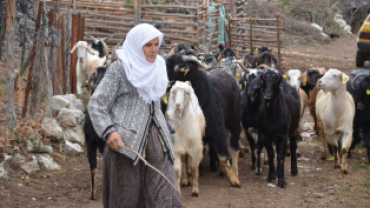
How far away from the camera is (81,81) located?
11.4m

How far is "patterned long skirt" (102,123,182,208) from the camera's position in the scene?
352 centimetres

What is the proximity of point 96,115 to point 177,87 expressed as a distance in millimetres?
2882

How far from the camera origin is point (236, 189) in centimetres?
714

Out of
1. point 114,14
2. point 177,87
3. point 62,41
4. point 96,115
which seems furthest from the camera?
point 114,14

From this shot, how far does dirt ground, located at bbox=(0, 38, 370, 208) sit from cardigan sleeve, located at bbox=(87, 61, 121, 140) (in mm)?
2773

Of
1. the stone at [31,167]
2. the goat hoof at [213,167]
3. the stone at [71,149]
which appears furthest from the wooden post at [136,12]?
the stone at [31,167]

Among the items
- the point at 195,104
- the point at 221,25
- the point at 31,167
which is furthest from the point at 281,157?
the point at 221,25

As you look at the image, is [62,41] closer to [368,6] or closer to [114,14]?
[114,14]

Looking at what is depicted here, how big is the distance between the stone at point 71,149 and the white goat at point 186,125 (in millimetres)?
2101

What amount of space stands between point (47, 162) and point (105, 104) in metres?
3.91

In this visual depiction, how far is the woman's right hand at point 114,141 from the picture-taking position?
3342 millimetres

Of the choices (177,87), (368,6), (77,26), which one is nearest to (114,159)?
(177,87)

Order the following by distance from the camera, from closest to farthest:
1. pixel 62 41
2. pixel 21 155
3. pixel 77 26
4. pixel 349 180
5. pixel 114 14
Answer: pixel 21 155
pixel 349 180
pixel 62 41
pixel 77 26
pixel 114 14

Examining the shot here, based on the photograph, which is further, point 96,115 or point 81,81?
point 81,81
